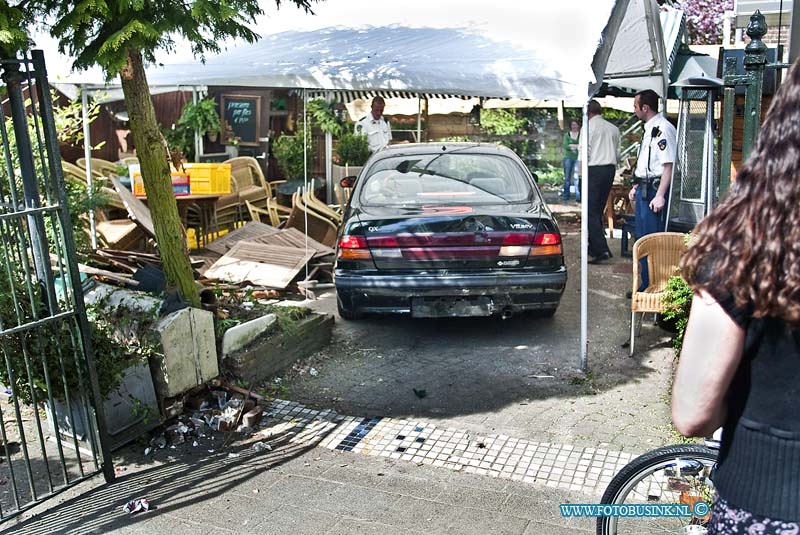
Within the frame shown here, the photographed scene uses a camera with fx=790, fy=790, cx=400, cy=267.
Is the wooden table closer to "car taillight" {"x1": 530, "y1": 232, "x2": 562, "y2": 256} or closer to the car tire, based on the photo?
the car tire

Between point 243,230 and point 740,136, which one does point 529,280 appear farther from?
point 243,230

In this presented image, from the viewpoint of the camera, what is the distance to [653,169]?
793 centimetres

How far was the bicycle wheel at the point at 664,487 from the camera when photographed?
2.91 m

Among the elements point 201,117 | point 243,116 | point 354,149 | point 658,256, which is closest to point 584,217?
point 658,256

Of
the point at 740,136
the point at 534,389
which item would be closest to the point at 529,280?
the point at 534,389

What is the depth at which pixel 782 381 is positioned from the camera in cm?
184

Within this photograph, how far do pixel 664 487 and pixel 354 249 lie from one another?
3656mm

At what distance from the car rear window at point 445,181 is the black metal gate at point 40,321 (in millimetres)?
3083

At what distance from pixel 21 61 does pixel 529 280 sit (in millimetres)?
3911

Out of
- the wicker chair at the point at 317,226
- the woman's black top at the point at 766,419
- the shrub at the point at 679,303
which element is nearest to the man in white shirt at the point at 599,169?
the wicker chair at the point at 317,226

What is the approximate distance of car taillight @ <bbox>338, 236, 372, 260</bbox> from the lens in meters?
6.33

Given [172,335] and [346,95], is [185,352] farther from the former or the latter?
[346,95]

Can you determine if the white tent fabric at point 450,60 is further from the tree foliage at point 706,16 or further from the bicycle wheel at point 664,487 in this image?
the tree foliage at point 706,16

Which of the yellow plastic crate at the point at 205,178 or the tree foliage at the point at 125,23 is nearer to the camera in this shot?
the tree foliage at the point at 125,23
